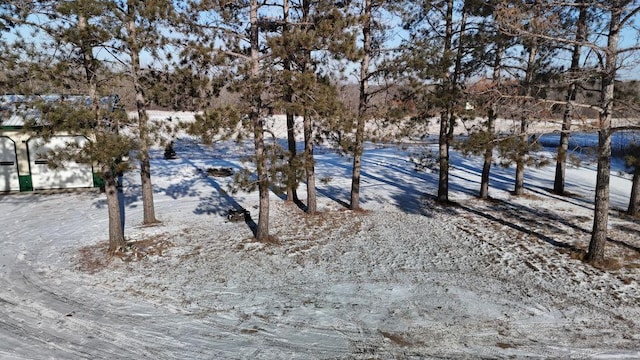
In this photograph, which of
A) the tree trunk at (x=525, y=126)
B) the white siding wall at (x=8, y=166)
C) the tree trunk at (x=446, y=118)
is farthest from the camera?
the white siding wall at (x=8, y=166)

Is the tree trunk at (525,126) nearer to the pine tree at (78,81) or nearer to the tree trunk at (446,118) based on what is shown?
the tree trunk at (446,118)

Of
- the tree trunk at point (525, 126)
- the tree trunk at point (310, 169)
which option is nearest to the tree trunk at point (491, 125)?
the tree trunk at point (525, 126)

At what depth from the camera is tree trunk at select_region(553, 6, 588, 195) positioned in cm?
788

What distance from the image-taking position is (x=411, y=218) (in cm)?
1241

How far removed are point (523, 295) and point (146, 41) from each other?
905cm

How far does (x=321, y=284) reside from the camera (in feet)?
25.7

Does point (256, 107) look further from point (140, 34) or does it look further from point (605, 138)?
point (605, 138)

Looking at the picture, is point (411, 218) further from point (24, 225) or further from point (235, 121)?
point (24, 225)

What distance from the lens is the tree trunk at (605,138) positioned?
752cm

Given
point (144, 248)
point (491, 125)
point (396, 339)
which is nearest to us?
point (396, 339)

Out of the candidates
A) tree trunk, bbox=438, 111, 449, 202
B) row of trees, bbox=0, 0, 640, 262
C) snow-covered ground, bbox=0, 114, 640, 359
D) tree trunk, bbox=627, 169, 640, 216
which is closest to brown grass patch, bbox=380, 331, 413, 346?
snow-covered ground, bbox=0, 114, 640, 359

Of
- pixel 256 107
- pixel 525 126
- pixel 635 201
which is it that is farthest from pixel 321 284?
pixel 635 201

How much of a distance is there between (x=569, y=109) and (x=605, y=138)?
90 centimetres

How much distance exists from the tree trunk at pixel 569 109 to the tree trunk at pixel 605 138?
0.52 m
